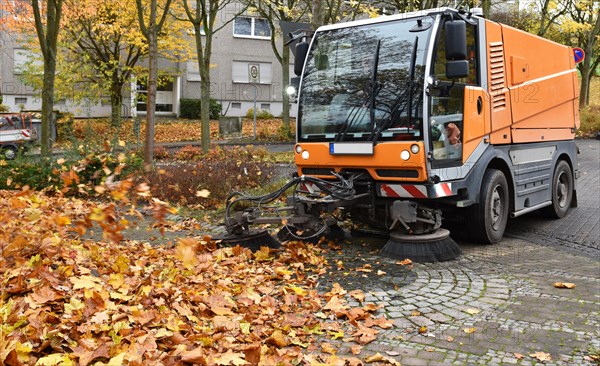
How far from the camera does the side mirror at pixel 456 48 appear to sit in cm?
672

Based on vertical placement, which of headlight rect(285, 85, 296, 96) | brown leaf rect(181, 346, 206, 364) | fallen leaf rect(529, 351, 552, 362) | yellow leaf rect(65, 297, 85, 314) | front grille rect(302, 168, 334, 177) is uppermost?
headlight rect(285, 85, 296, 96)

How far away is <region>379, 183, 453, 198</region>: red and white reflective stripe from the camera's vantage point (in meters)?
6.98

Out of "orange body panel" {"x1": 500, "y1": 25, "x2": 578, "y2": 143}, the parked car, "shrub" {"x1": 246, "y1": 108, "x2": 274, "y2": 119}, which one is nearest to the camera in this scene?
"orange body panel" {"x1": 500, "y1": 25, "x2": 578, "y2": 143}

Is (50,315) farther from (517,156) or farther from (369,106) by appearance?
(517,156)

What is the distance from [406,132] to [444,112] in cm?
54

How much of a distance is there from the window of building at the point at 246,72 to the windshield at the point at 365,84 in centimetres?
3076

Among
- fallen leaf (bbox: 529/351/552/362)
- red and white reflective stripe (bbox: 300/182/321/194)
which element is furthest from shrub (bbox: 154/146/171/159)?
fallen leaf (bbox: 529/351/552/362)

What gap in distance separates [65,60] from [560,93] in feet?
76.1

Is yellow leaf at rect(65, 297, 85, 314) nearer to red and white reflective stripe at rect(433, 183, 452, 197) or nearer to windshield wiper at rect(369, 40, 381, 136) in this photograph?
windshield wiper at rect(369, 40, 381, 136)

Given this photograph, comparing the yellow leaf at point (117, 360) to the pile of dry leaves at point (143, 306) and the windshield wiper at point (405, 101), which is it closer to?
the pile of dry leaves at point (143, 306)

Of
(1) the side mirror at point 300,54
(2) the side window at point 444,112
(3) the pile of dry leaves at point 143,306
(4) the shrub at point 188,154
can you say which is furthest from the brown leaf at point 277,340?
(4) the shrub at point 188,154

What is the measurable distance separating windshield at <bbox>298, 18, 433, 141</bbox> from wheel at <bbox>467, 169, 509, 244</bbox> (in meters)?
1.53

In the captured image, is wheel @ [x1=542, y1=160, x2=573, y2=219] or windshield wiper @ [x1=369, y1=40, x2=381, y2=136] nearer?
windshield wiper @ [x1=369, y1=40, x2=381, y2=136]

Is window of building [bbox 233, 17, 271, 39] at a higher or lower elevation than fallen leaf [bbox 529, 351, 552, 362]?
higher
